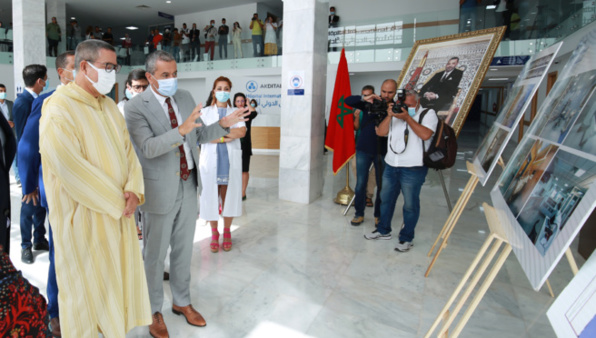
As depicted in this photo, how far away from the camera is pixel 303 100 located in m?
5.20

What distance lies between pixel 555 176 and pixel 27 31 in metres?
9.89

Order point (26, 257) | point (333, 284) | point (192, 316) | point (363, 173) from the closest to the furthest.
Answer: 1. point (192, 316)
2. point (333, 284)
3. point (26, 257)
4. point (363, 173)

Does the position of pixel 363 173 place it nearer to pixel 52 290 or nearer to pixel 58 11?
pixel 52 290

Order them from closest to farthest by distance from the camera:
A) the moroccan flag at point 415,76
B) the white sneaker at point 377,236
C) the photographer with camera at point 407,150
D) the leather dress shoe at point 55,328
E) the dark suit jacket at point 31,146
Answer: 1. the leather dress shoe at point 55,328
2. the dark suit jacket at point 31,146
3. the photographer with camera at point 407,150
4. the white sneaker at point 377,236
5. the moroccan flag at point 415,76

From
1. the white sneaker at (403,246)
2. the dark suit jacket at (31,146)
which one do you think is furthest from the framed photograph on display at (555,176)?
the dark suit jacket at (31,146)

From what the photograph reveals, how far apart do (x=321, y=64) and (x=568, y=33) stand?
7607 mm

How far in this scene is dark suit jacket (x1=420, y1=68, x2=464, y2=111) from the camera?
423 cm

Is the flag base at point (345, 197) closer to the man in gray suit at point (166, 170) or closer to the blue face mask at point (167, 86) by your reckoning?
the man in gray suit at point (166, 170)

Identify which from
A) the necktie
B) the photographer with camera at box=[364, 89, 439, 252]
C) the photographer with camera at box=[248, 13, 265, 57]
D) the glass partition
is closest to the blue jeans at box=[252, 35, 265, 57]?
the photographer with camera at box=[248, 13, 265, 57]

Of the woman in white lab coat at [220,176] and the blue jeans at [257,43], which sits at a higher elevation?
the blue jeans at [257,43]

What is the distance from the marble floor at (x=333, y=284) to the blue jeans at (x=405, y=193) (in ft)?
0.67

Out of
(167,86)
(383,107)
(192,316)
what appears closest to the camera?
(167,86)

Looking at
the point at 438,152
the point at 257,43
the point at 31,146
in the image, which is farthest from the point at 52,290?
the point at 257,43

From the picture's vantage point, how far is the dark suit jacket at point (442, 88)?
13.9 ft
